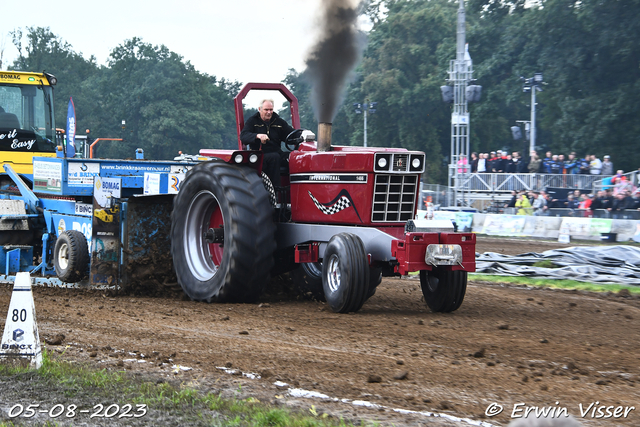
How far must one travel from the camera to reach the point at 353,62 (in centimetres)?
910

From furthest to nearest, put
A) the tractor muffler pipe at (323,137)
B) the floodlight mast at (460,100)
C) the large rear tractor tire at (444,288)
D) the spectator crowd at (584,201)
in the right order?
the floodlight mast at (460,100)
the spectator crowd at (584,201)
the tractor muffler pipe at (323,137)
the large rear tractor tire at (444,288)

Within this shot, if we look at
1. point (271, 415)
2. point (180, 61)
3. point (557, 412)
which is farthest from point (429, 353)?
point (180, 61)

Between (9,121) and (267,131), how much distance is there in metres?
5.96

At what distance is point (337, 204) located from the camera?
7891mm

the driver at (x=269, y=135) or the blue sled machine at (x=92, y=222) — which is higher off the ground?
the driver at (x=269, y=135)

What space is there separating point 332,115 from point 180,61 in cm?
7282

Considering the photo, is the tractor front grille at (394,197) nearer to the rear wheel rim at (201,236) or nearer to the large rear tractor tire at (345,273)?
the large rear tractor tire at (345,273)

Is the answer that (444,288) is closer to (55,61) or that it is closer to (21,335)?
(21,335)

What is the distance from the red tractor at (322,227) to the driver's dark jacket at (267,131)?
0.16 meters

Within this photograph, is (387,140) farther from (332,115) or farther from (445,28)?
(332,115)

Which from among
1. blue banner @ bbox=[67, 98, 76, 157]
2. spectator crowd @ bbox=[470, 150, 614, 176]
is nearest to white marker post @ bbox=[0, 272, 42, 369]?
blue banner @ bbox=[67, 98, 76, 157]

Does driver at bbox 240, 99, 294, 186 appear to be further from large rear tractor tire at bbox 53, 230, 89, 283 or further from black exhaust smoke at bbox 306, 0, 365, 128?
large rear tractor tire at bbox 53, 230, 89, 283

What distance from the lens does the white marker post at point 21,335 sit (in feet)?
17.0

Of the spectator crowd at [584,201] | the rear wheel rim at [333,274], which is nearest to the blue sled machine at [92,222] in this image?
the rear wheel rim at [333,274]
